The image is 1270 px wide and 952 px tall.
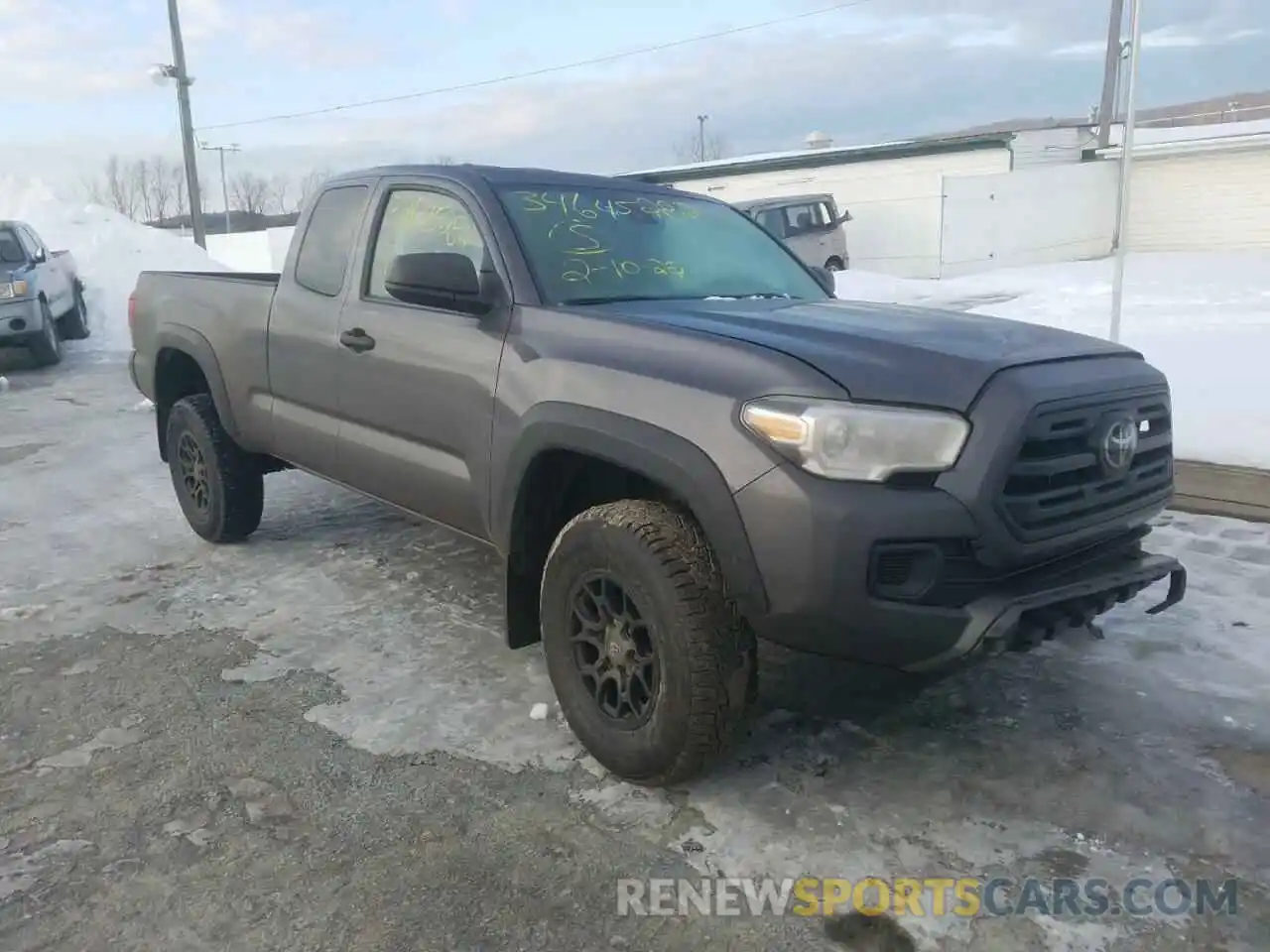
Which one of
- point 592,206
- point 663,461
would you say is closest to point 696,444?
point 663,461

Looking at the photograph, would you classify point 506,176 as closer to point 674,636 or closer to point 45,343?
point 674,636

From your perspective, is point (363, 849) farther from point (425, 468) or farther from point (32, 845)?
point (425, 468)

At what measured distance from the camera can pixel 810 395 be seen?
259 cm

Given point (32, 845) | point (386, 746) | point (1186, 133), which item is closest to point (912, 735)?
point (386, 746)

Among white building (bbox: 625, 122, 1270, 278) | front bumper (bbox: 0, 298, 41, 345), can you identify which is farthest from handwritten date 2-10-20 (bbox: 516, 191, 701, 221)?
white building (bbox: 625, 122, 1270, 278)

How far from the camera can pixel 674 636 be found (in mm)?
2758

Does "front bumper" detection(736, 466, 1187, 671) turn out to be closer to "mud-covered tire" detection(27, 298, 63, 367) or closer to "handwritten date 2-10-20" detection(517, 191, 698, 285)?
"handwritten date 2-10-20" detection(517, 191, 698, 285)

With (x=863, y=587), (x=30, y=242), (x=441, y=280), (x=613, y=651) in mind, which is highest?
(x=30, y=242)

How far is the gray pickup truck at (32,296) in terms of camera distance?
40.0 feet

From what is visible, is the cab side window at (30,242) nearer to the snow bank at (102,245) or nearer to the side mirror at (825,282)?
the snow bank at (102,245)

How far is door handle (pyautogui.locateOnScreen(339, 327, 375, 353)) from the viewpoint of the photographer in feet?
13.2

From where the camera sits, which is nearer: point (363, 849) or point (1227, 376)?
point (363, 849)

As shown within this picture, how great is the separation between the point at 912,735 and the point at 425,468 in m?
1.92

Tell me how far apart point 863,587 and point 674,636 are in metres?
0.53
